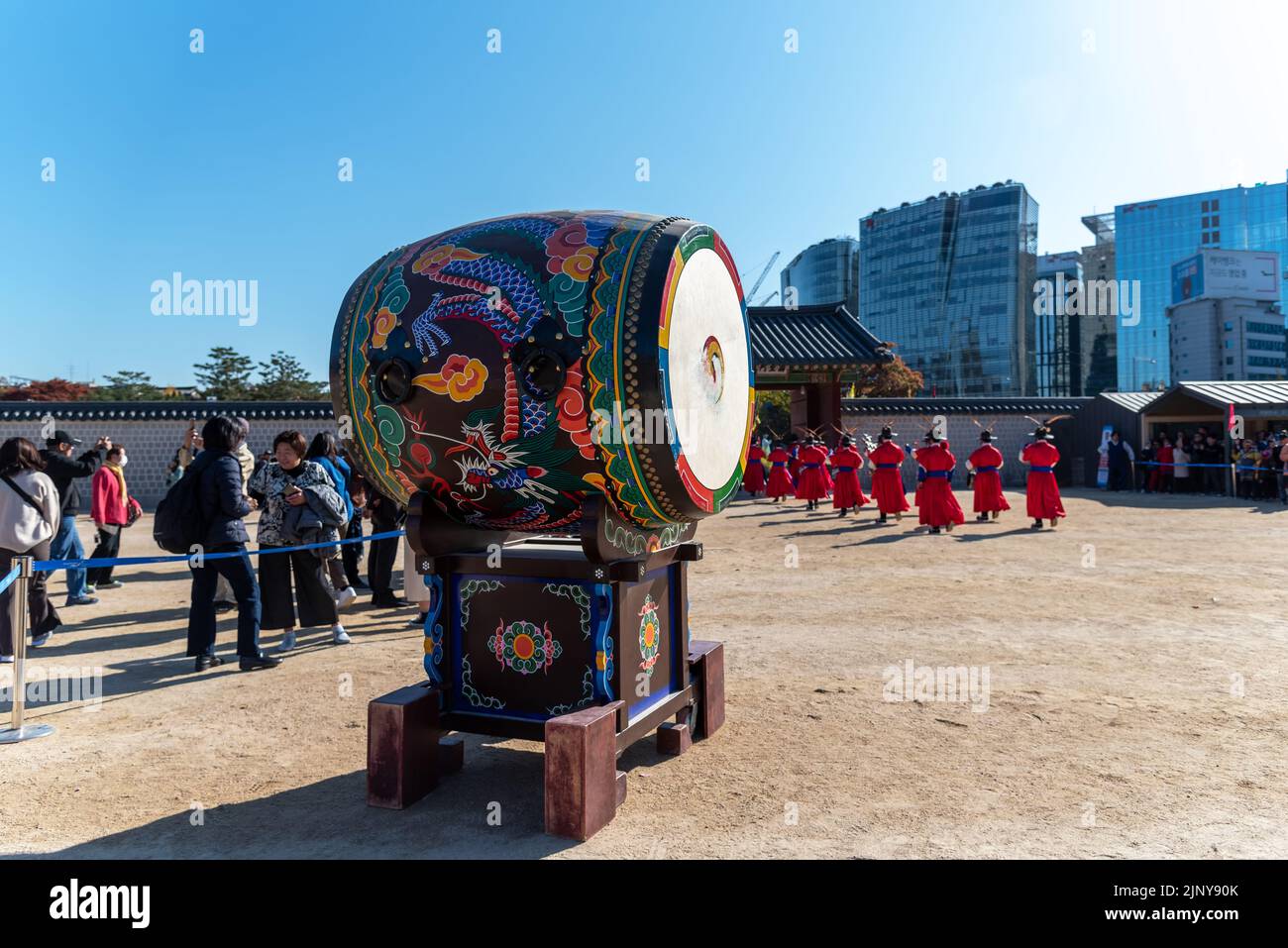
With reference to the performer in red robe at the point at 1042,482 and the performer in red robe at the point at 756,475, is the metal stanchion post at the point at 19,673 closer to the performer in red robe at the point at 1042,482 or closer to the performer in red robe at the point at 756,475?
the performer in red robe at the point at 1042,482

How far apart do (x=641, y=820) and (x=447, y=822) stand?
705mm

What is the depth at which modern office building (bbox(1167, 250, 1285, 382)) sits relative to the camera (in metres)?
64.7

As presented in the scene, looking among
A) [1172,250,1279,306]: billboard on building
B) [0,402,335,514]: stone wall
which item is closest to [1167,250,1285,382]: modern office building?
[1172,250,1279,306]: billboard on building

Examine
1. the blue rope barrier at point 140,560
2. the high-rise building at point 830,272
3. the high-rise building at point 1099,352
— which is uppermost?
the high-rise building at point 830,272

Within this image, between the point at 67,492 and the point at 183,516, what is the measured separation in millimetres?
3265

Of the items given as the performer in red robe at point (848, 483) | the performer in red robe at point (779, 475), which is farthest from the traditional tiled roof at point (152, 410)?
the performer in red robe at point (848, 483)

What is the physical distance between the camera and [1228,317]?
217 ft

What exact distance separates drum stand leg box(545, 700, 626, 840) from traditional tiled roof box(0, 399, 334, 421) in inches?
756

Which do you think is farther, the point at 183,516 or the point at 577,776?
the point at 183,516

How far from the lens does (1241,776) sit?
3355 millimetres

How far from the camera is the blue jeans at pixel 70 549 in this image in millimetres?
7477

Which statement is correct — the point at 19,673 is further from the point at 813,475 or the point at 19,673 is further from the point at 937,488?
the point at 813,475

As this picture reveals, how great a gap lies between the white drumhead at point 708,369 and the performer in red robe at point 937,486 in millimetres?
8824

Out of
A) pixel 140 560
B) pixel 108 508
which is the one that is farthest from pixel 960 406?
pixel 140 560
